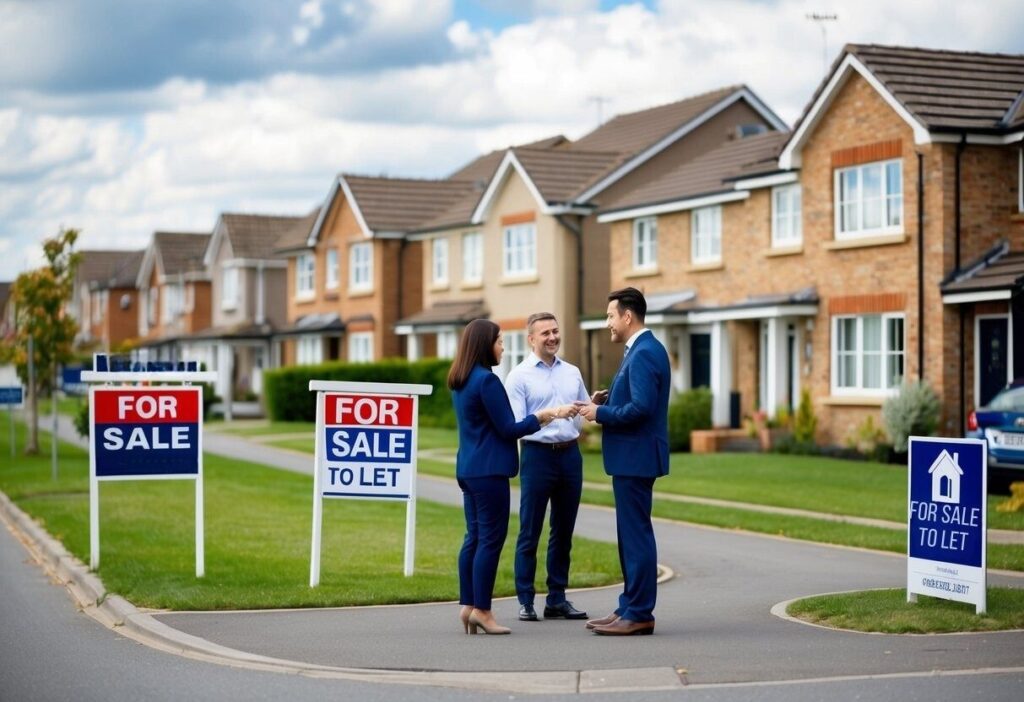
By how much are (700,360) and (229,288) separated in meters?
30.5

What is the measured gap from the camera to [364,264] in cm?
5097

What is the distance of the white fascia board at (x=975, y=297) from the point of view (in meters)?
25.8

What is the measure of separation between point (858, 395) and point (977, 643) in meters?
20.5

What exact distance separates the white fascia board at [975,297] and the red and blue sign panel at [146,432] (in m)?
15.7

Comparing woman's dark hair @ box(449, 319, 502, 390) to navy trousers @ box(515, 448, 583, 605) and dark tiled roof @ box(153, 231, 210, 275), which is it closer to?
navy trousers @ box(515, 448, 583, 605)

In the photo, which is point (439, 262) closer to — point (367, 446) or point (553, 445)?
point (367, 446)

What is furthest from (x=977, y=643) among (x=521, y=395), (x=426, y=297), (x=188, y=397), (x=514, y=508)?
(x=426, y=297)

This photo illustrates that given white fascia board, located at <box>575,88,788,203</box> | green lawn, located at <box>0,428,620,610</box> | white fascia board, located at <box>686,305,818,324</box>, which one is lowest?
green lawn, located at <box>0,428,620,610</box>

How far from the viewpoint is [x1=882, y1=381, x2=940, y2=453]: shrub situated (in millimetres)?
27094

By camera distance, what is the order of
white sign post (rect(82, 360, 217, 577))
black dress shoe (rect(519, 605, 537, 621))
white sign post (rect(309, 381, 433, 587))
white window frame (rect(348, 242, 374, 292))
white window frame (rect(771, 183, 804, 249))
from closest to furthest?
black dress shoe (rect(519, 605, 537, 621))
white sign post (rect(309, 381, 433, 587))
white sign post (rect(82, 360, 217, 577))
white window frame (rect(771, 183, 804, 249))
white window frame (rect(348, 242, 374, 292))

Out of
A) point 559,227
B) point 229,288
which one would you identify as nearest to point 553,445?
point 559,227

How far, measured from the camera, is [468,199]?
157 feet

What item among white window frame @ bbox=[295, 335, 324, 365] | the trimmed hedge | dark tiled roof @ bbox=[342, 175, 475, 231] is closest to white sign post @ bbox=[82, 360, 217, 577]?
the trimmed hedge

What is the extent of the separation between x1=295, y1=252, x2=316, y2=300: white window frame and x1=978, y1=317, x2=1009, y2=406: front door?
3105cm
